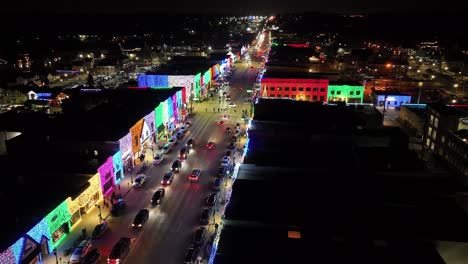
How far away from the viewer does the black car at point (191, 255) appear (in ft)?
45.0

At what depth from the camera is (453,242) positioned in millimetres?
11961

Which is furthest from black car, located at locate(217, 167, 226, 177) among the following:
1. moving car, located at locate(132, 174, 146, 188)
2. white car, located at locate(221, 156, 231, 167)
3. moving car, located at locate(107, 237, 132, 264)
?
moving car, located at locate(107, 237, 132, 264)

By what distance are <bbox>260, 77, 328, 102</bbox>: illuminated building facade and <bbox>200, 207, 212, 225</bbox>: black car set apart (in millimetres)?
22616

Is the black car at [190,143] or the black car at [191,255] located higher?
the black car at [190,143]

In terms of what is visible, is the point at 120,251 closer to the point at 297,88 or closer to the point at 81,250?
the point at 81,250

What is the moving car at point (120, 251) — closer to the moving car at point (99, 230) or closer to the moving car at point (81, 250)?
the moving car at point (81, 250)

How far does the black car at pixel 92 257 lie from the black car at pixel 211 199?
5524 millimetres

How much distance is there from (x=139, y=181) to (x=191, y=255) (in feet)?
24.7

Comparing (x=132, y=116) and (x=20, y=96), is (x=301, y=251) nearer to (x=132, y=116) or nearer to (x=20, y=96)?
(x=132, y=116)

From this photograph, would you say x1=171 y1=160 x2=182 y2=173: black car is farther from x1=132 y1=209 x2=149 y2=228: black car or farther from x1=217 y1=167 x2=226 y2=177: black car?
x1=132 y1=209 x2=149 y2=228: black car

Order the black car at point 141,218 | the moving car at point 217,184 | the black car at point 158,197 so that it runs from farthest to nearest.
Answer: the moving car at point 217,184 < the black car at point 158,197 < the black car at point 141,218

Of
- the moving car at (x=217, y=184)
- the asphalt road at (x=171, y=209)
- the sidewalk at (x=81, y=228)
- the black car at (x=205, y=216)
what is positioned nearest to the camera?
the sidewalk at (x=81, y=228)

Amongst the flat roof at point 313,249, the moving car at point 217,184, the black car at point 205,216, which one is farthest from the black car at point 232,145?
the flat roof at point 313,249

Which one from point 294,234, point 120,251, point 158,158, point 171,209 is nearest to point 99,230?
point 120,251
